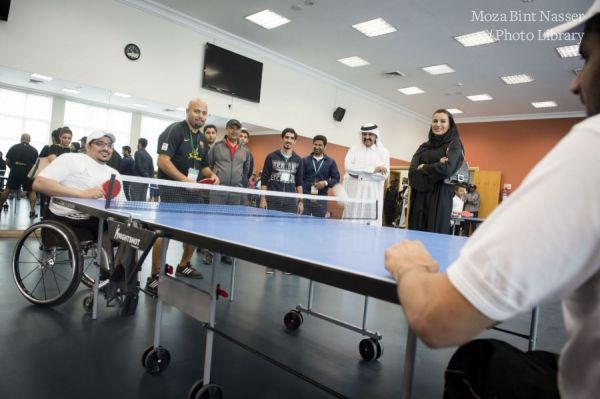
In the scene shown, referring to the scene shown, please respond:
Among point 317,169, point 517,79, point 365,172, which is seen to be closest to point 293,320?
point 365,172

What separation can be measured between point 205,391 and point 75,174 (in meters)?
2.07

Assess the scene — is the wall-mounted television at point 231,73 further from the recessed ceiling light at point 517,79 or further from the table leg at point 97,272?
the recessed ceiling light at point 517,79

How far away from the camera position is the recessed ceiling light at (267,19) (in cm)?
676

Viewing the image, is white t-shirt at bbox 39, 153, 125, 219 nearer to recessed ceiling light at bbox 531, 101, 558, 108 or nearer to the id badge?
the id badge

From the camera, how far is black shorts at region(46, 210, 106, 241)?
2922mm

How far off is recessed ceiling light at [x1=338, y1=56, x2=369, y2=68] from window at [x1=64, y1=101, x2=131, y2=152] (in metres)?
4.78

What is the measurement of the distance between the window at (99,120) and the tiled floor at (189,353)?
4.95 m

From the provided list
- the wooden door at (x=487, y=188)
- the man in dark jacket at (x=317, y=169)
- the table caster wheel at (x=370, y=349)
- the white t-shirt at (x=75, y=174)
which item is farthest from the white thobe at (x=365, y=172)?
the wooden door at (x=487, y=188)

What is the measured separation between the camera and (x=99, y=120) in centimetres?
897

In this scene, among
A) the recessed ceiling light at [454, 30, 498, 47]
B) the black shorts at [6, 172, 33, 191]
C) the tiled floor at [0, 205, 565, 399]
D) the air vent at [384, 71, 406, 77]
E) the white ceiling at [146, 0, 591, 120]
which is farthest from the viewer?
the air vent at [384, 71, 406, 77]

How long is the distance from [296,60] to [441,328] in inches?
350

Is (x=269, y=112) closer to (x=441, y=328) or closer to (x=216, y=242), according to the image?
(x=216, y=242)

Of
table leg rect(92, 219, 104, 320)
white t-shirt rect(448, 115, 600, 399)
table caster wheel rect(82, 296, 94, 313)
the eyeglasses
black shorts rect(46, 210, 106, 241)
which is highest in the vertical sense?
the eyeglasses

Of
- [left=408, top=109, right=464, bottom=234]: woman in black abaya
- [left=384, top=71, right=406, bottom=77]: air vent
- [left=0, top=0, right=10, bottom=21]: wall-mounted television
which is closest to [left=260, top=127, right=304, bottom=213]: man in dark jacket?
[left=408, top=109, right=464, bottom=234]: woman in black abaya
